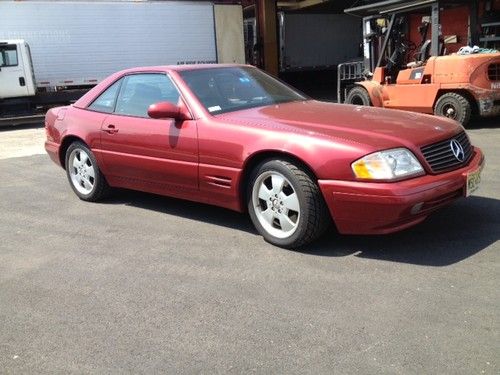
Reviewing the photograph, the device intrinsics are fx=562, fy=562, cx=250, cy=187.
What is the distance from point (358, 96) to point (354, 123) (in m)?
8.08

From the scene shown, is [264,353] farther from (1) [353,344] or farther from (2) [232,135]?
(2) [232,135]

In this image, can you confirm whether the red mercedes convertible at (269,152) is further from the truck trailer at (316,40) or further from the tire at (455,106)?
the truck trailer at (316,40)

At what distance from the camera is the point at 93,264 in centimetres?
418

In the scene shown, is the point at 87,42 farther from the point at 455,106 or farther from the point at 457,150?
the point at 457,150

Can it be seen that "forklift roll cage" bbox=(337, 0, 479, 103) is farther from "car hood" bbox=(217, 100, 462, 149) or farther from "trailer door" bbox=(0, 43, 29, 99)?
"trailer door" bbox=(0, 43, 29, 99)

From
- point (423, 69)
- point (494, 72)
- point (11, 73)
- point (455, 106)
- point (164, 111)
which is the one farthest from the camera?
point (11, 73)

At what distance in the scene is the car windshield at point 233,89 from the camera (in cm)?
486

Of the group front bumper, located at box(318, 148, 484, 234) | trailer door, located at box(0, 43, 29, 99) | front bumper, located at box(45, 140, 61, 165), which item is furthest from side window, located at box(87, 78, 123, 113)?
trailer door, located at box(0, 43, 29, 99)

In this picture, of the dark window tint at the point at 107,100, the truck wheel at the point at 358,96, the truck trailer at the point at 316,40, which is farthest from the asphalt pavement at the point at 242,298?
the truck trailer at the point at 316,40

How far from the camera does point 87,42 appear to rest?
59.9 ft

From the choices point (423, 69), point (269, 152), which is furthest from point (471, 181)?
point (423, 69)

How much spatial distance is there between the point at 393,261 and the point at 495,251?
731 mm

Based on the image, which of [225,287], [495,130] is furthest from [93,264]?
[495,130]

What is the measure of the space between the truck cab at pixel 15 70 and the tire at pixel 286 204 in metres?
13.8
